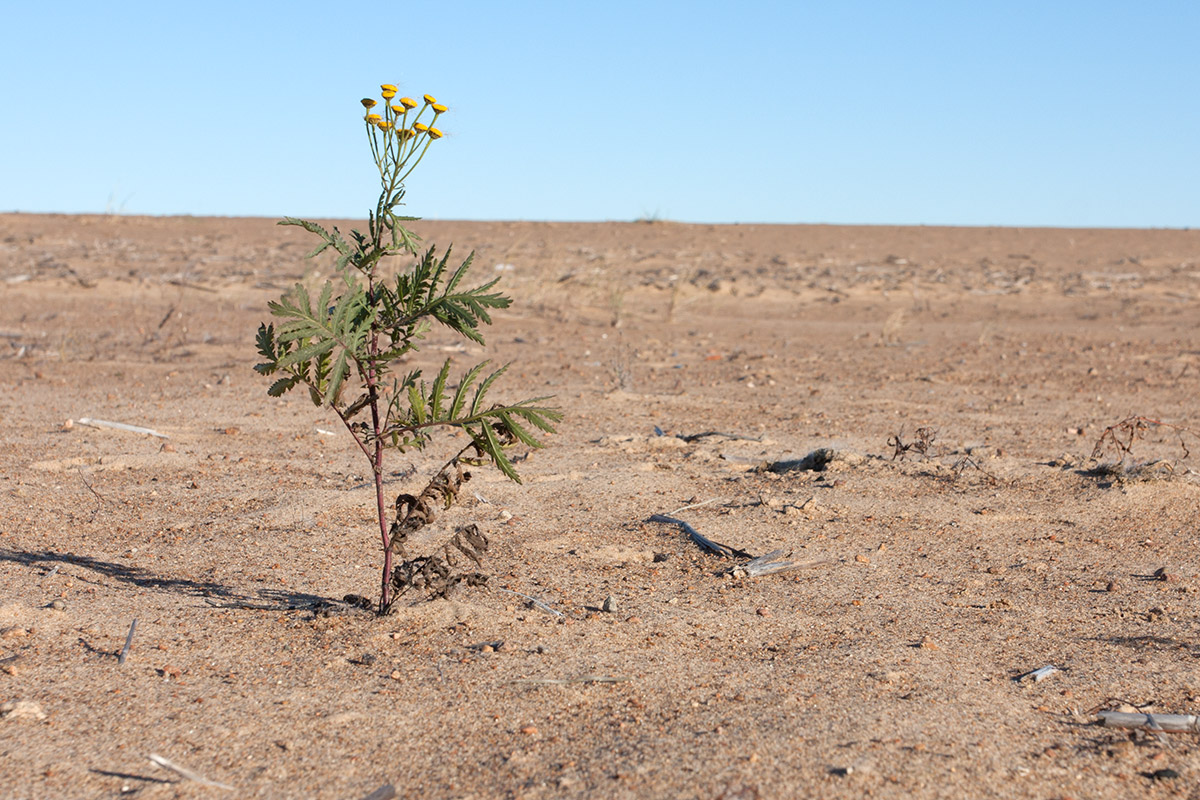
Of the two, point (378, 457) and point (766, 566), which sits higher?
point (378, 457)

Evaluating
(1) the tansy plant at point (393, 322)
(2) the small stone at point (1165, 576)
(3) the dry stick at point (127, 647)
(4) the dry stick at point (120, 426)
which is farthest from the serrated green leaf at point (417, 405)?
(4) the dry stick at point (120, 426)

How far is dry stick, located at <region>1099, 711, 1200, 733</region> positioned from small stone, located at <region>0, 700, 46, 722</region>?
Answer: 96.0 inches

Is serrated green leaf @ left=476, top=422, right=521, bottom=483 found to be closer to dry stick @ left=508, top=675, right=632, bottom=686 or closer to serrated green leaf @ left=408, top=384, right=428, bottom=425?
serrated green leaf @ left=408, top=384, right=428, bottom=425

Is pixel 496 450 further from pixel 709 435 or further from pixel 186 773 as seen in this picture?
pixel 709 435

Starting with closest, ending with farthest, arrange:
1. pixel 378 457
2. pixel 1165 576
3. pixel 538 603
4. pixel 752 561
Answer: pixel 378 457 → pixel 538 603 → pixel 1165 576 → pixel 752 561

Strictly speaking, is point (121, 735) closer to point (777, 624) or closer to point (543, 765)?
point (543, 765)

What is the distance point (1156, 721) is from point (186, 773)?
2103 mm

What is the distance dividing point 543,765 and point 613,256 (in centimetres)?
1685

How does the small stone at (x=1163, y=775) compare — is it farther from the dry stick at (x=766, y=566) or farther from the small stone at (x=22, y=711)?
the small stone at (x=22, y=711)

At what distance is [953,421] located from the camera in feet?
20.7

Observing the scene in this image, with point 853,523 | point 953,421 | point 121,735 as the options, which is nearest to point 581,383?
point 953,421

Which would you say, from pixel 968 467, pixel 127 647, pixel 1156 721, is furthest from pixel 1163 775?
pixel 968 467

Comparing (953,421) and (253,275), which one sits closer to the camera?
(953,421)

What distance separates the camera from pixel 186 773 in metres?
2.16
